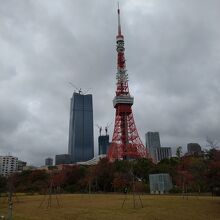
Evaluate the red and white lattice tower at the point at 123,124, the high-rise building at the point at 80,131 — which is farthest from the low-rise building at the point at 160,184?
the high-rise building at the point at 80,131

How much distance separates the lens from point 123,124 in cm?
6862

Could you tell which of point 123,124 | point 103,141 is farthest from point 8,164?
point 123,124

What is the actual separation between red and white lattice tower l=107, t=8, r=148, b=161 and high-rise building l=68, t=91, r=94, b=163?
98.4m

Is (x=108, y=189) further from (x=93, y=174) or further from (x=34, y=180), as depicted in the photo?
(x=34, y=180)

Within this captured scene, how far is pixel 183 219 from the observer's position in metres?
14.5

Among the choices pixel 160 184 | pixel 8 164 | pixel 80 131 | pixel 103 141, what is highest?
pixel 80 131

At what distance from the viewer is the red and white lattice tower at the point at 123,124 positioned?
6606 cm

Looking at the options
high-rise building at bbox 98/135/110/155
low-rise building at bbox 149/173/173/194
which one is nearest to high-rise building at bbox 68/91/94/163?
high-rise building at bbox 98/135/110/155

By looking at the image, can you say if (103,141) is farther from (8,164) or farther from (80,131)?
(8,164)

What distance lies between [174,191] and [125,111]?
32229 millimetres

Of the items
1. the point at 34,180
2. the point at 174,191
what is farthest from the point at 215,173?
the point at 34,180

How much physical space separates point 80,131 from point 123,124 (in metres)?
102

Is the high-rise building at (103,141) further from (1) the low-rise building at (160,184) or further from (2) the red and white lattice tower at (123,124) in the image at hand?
(1) the low-rise building at (160,184)

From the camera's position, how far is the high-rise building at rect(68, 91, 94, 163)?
552ft
